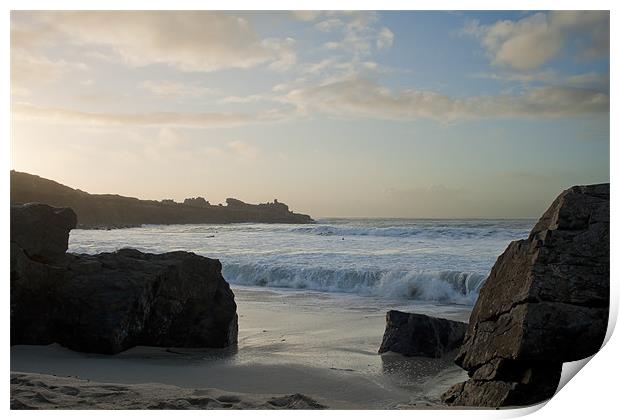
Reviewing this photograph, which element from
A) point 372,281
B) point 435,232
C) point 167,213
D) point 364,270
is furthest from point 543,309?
point 167,213

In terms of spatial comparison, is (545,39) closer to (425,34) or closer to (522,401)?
(425,34)

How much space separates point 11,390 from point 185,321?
7.31ft

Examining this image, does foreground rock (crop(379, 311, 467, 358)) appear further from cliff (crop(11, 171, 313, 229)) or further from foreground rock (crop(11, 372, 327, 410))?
cliff (crop(11, 171, 313, 229))

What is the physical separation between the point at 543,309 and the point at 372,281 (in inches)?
292

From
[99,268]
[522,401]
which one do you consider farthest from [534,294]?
[99,268]

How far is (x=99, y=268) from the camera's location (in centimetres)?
596

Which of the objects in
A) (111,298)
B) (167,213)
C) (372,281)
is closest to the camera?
(111,298)

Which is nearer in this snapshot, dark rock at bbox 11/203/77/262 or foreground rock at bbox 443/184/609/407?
foreground rock at bbox 443/184/609/407

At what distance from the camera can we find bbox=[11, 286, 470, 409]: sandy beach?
4.21 metres

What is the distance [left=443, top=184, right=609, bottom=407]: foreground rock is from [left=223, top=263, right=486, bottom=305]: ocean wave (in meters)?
5.68

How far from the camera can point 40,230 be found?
5.96 metres

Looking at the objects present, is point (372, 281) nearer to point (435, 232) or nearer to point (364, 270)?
point (364, 270)

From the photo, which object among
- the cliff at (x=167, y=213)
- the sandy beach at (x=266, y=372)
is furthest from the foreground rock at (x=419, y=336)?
the cliff at (x=167, y=213)

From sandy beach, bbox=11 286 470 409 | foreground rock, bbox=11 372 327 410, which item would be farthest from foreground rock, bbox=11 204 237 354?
foreground rock, bbox=11 372 327 410
